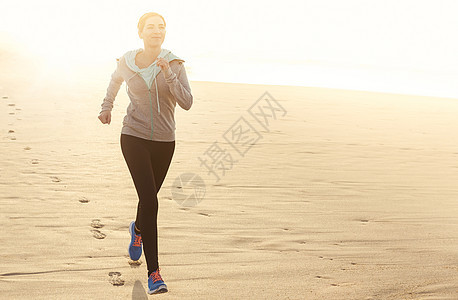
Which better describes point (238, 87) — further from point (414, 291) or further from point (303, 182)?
point (414, 291)

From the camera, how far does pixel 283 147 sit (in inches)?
409

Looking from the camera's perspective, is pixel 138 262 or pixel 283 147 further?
pixel 283 147

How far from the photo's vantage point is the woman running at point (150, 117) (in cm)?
391

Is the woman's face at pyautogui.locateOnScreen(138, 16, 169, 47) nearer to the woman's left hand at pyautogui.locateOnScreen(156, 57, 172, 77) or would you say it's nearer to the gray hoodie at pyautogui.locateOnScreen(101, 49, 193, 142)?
the gray hoodie at pyautogui.locateOnScreen(101, 49, 193, 142)

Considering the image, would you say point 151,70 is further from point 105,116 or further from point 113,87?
point 105,116

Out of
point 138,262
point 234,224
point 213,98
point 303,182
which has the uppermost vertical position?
point 213,98

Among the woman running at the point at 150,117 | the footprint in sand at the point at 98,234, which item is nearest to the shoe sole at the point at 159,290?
the woman running at the point at 150,117

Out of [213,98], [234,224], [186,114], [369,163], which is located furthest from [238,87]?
[234,224]

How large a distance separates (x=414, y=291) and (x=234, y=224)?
6.57ft

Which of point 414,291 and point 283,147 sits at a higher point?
point 283,147

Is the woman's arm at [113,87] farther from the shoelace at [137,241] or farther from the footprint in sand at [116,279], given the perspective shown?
the footprint in sand at [116,279]

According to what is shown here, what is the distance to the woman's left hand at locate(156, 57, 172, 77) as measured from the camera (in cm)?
381

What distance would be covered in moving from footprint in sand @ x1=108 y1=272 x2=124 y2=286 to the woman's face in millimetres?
1682

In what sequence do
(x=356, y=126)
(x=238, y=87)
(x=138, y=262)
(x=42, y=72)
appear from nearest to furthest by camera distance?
(x=138, y=262) < (x=356, y=126) < (x=238, y=87) < (x=42, y=72)
